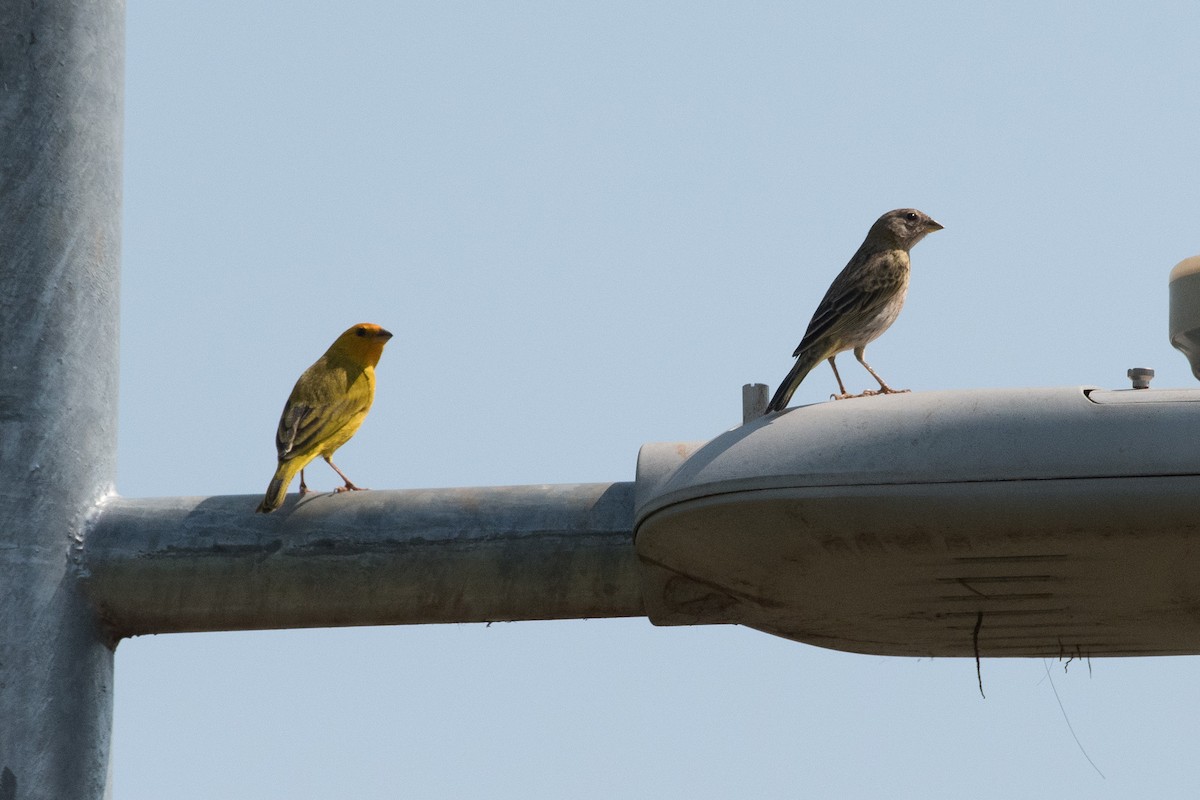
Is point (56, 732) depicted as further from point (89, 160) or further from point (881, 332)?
point (881, 332)

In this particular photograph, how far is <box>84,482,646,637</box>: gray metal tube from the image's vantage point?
12.6 feet

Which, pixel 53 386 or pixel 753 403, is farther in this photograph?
pixel 753 403

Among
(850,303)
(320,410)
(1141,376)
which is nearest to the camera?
(1141,376)

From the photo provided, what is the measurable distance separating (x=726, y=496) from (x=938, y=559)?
46 cm

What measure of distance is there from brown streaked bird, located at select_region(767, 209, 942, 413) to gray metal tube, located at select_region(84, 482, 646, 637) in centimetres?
279

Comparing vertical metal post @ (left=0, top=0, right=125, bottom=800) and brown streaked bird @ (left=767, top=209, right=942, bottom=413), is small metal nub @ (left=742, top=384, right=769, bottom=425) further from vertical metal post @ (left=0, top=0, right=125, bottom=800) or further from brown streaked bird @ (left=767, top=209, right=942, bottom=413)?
brown streaked bird @ (left=767, top=209, right=942, bottom=413)

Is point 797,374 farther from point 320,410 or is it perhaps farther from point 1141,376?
point 1141,376

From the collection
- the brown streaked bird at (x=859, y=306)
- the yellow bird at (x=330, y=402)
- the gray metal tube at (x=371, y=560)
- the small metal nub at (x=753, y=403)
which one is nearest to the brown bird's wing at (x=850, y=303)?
the brown streaked bird at (x=859, y=306)

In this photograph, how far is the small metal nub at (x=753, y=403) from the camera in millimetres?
4070

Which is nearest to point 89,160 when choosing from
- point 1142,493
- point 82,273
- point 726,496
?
point 82,273

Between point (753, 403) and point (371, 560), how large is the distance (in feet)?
3.07

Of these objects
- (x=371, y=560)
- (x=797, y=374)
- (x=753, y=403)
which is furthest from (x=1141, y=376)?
(x=797, y=374)

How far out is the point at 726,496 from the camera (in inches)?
143

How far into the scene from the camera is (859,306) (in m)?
7.38
